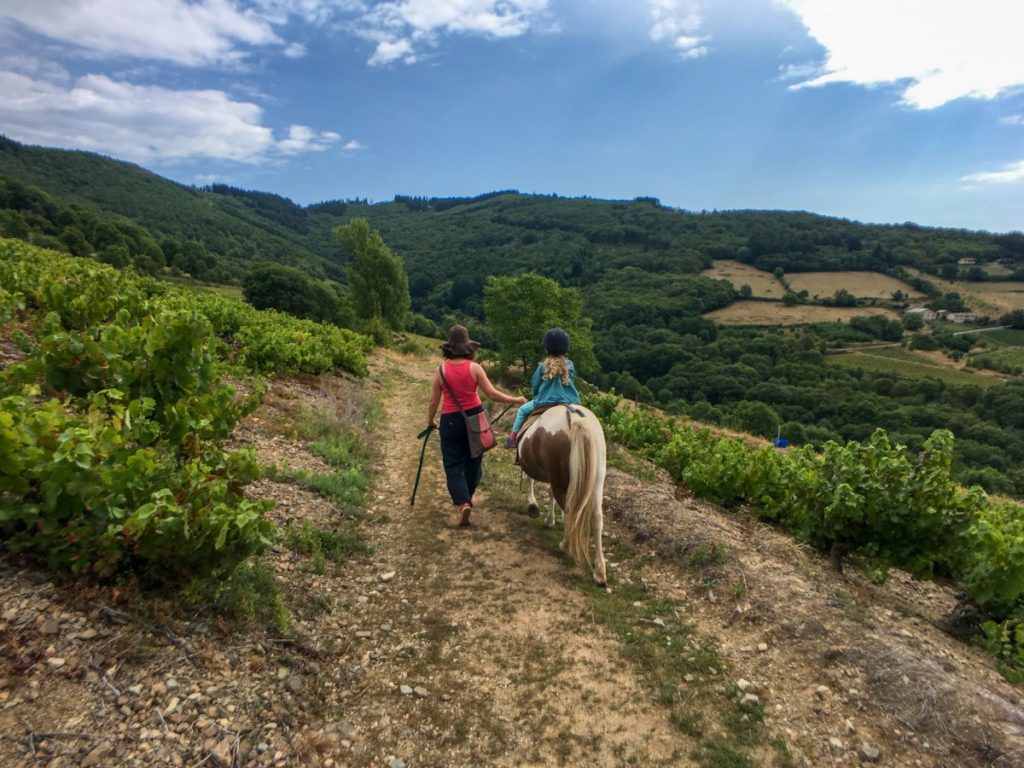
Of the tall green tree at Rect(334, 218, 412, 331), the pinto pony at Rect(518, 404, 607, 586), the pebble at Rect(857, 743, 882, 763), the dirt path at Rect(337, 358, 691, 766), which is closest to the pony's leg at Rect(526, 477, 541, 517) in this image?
the dirt path at Rect(337, 358, 691, 766)

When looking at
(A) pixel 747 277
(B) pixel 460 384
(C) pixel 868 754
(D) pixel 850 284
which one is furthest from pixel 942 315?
(C) pixel 868 754

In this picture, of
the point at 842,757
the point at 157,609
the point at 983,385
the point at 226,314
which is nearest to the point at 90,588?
the point at 157,609

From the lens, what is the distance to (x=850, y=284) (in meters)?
105

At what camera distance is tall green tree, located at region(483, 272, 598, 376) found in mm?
34531

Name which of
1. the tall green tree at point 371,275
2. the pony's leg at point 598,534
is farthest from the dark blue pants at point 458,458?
the tall green tree at point 371,275

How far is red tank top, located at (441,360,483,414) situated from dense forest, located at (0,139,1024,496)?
31720mm

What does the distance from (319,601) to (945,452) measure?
7338mm

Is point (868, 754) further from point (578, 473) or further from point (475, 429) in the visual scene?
point (475, 429)

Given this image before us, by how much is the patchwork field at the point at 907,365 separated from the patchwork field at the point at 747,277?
90.3ft

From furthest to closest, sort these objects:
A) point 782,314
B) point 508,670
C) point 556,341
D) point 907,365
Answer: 1. point 782,314
2. point 907,365
3. point 556,341
4. point 508,670

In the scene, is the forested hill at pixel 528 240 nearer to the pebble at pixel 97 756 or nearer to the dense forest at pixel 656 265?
the dense forest at pixel 656 265

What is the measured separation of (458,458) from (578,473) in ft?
6.46

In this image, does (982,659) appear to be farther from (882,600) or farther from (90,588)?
(90,588)

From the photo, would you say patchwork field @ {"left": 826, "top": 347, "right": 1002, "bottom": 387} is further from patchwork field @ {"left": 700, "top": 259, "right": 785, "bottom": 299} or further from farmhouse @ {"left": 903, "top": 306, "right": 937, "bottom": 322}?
patchwork field @ {"left": 700, "top": 259, "right": 785, "bottom": 299}
